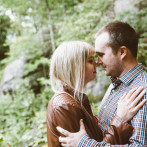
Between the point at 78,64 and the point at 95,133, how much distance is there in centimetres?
81

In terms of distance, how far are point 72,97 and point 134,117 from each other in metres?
0.63

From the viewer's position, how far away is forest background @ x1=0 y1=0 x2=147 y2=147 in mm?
4512

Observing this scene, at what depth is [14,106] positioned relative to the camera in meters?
7.01

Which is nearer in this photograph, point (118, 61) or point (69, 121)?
point (69, 121)

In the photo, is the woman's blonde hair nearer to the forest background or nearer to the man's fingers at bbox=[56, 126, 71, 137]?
the man's fingers at bbox=[56, 126, 71, 137]

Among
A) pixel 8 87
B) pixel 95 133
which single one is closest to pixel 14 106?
pixel 8 87

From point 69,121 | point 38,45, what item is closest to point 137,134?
point 69,121

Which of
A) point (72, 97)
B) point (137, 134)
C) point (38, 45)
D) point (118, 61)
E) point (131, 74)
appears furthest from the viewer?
point (38, 45)

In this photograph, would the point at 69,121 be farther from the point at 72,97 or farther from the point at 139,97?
the point at 139,97

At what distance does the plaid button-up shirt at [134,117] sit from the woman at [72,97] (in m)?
0.09

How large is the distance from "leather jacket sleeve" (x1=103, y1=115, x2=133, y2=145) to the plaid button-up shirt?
0.06 m

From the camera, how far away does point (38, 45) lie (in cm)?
907

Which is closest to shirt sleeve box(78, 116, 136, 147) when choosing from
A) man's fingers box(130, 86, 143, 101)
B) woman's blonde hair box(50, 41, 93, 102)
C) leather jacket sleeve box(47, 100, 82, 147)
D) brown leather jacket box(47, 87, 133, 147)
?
brown leather jacket box(47, 87, 133, 147)

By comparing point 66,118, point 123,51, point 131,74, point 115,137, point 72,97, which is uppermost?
point 123,51
